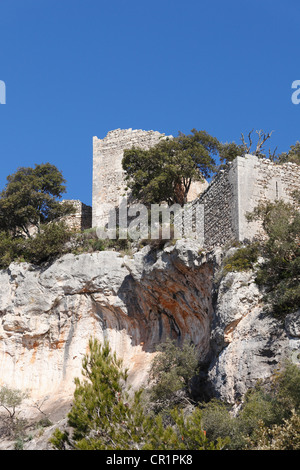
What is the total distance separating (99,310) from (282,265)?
9.13 meters

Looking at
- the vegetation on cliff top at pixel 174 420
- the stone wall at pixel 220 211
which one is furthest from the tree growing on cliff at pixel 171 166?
the vegetation on cliff top at pixel 174 420

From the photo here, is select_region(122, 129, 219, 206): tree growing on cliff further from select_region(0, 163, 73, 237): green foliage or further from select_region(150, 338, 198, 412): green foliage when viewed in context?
select_region(150, 338, 198, 412): green foliage

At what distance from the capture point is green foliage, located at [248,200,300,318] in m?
18.6

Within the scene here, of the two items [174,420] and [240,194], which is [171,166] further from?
[174,420]

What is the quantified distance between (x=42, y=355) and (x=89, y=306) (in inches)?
106

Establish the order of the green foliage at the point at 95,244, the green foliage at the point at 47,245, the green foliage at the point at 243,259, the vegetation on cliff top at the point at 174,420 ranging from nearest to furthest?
the vegetation on cliff top at the point at 174,420
the green foliage at the point at 243,259
the green foliage at the point at 95,244
the green foliage at the point at 47,245

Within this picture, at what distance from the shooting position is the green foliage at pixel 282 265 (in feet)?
61.2

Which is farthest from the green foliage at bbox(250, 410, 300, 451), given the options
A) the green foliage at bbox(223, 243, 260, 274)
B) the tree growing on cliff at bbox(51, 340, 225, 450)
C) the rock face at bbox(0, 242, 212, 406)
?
the rock face at bbox(0, 242, 212, 406)

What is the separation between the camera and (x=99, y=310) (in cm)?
2656

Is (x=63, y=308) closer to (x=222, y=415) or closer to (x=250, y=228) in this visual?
(x=250, y=228)

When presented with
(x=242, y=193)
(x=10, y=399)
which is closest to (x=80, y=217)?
(x=10, y=399)

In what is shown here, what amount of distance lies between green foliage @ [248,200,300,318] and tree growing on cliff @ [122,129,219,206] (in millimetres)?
7897

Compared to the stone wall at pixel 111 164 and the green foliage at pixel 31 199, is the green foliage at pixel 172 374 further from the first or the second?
the stone wall at pixel 111 164

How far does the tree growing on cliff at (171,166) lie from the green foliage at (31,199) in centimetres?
490
